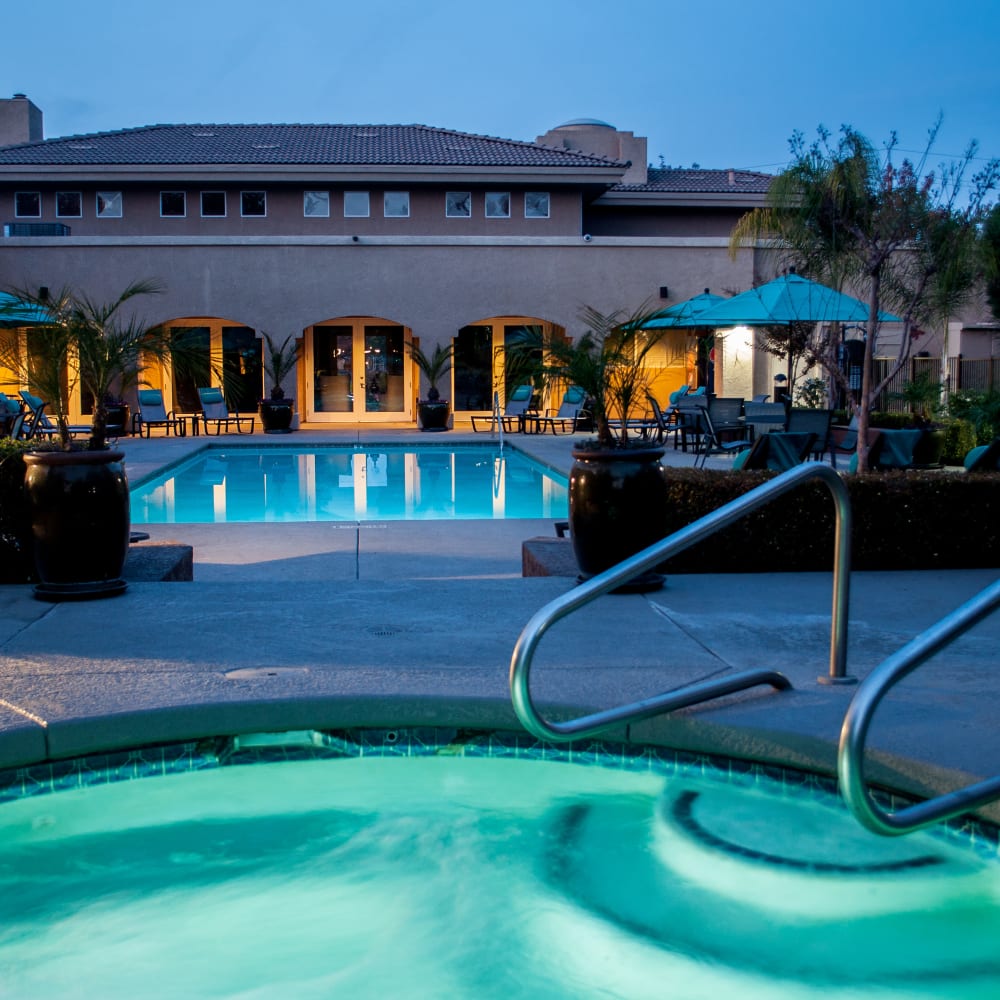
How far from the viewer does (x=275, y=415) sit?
83.8ft

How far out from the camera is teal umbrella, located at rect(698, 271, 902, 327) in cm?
1727

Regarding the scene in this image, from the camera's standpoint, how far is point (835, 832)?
14.4ft

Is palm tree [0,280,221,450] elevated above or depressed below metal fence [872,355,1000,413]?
below

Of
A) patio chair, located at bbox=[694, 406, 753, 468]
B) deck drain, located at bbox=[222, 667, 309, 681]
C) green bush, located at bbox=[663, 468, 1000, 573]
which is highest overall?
patio chair, located at bbox=[694, 406, 753, 468]

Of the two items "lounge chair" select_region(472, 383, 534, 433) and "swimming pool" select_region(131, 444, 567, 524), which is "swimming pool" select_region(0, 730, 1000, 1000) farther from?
"lounge chair" select_region(472, 383, 534, 433)

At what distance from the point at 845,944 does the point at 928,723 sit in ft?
3.25

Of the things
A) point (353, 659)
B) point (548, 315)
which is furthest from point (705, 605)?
point (548, 315)

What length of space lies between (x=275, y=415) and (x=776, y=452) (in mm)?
15628

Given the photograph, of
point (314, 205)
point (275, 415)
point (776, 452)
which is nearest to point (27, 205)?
point (314, 205)

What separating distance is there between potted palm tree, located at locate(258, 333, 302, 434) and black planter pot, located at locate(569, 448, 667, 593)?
19.2 m

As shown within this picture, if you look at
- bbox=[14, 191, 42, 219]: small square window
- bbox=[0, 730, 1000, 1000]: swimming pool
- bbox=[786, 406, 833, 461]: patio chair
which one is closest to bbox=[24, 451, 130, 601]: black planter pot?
bbox=[0, 730, 1000, 1000]: swimming pool

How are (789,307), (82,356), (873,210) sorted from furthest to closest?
(789,307)
(873,210)
(82,356)

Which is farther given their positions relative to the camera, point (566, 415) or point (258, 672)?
point (566, 415)

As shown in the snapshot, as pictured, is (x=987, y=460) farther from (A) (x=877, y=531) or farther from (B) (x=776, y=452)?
(B) (x=776, y=452)
